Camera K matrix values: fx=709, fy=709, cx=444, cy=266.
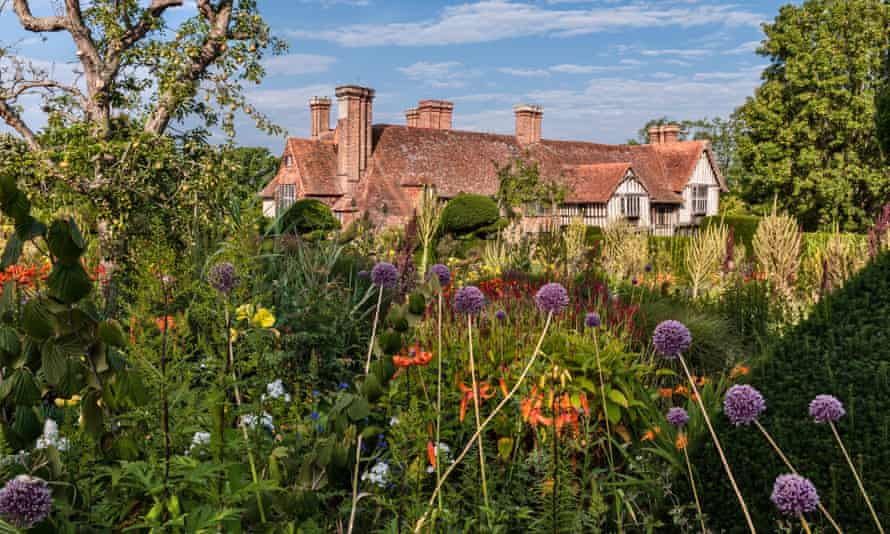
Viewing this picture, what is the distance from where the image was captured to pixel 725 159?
69.3 m

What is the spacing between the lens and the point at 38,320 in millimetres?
1473

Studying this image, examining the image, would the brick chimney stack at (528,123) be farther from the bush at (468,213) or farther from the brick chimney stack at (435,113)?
the bush at (468,213)

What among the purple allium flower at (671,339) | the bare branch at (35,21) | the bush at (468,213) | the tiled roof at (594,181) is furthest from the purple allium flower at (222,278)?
the tiled roof at (594,181)

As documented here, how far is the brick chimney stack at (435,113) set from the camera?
40.4m

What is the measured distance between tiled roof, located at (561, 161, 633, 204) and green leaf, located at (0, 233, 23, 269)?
35.8 meters

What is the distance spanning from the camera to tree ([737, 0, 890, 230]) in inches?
1117

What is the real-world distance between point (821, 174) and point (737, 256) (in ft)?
70.5

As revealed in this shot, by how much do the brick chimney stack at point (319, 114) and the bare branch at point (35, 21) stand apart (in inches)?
1168

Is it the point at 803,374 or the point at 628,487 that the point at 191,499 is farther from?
the point at 803,374

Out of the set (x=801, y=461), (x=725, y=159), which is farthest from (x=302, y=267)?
(x=725, y=159)

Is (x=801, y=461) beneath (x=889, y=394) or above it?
beneath

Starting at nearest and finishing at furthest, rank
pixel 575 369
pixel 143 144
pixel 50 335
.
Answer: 1. pixel 50 335
2. pixel 575 369
3. pixel 143 144

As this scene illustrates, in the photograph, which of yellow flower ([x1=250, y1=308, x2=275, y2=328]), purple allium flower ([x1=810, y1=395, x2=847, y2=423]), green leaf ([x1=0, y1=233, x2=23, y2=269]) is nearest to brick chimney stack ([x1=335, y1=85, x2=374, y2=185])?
yellow flower ([x1=250, y1=308, x2=275, y2=328])

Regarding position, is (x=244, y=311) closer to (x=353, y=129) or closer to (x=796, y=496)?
(x=796, y=496)
